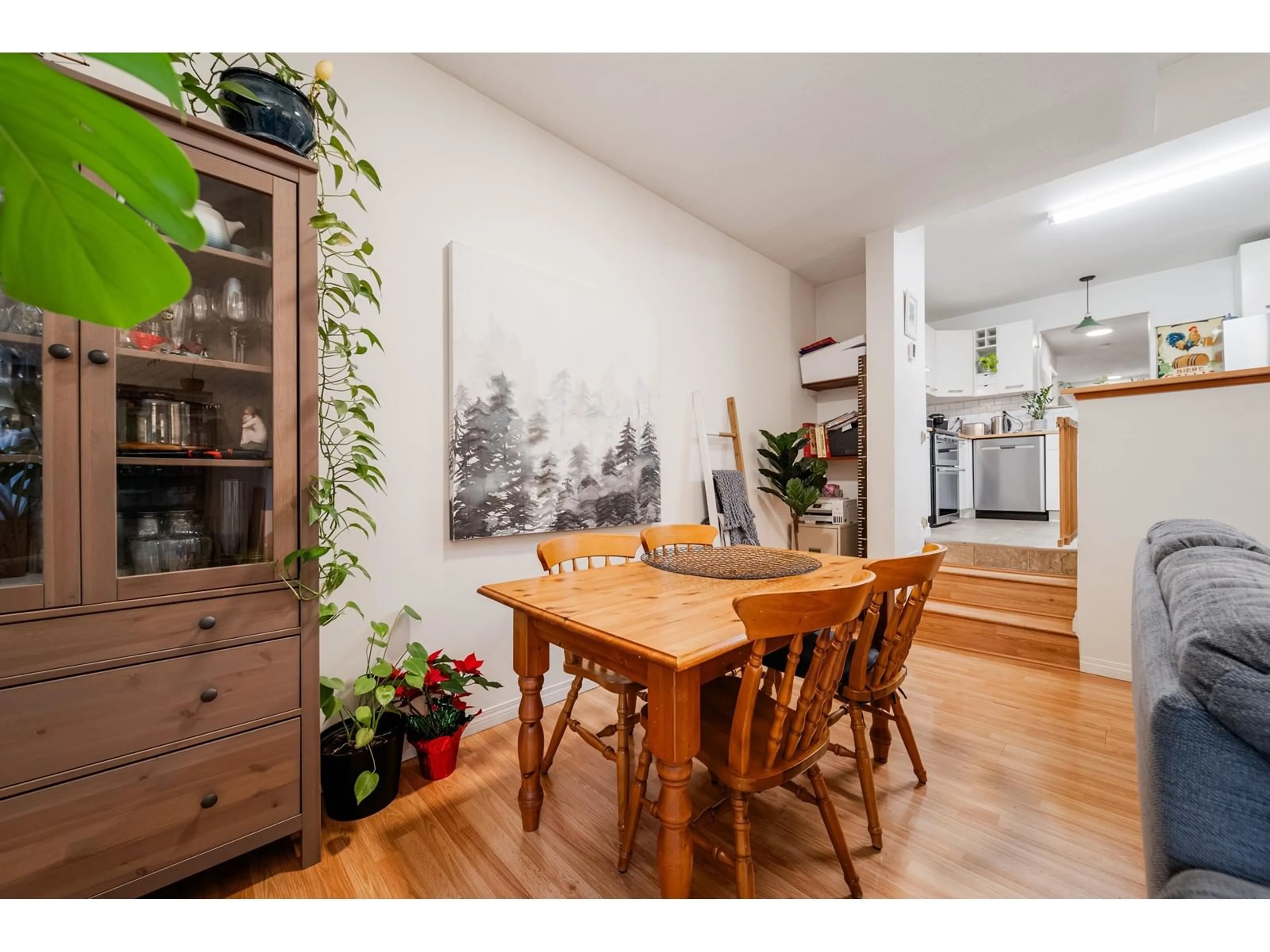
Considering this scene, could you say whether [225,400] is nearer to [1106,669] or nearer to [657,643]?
[657,643]

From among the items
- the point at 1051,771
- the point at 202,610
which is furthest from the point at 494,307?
the point at 1051,771

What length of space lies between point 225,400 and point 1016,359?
22.5ft

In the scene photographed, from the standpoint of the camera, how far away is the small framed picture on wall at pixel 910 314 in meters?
3.57

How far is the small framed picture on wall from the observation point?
11.7 ft

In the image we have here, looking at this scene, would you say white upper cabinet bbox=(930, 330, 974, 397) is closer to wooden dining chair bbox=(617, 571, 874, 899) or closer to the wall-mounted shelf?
the wall-mounted shelf

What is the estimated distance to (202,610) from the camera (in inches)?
48.6

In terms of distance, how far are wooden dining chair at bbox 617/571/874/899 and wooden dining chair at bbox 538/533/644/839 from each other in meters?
0.11

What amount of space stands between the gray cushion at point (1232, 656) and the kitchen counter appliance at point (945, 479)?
5083 millimetres

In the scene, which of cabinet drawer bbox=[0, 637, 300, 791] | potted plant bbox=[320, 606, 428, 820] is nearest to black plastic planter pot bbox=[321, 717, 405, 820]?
potted plant bbox=[320, 606, 428, 820]

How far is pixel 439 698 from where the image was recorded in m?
1.90

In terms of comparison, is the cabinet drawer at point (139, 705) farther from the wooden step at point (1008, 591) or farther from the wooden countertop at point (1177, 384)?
the wooden countertop at point (1177, 384)

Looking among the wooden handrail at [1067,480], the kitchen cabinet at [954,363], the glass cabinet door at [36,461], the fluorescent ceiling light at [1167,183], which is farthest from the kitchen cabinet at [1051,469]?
the glass cabinet door at [36,461]
